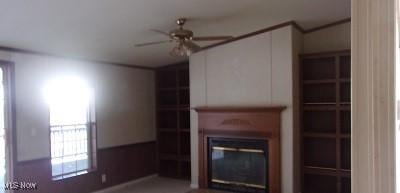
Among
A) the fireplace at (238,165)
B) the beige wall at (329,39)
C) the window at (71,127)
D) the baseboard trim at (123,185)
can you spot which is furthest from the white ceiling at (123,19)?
the baseboard trim at (123,185)

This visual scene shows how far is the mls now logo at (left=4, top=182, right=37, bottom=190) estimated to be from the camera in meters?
3.95

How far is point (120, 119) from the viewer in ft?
18.4

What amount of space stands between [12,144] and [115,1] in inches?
93.7

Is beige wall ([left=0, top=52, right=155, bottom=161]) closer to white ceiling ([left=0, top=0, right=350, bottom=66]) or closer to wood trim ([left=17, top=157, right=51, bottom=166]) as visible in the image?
wood trim ([left=17, top=157, right=51, bottom=166])

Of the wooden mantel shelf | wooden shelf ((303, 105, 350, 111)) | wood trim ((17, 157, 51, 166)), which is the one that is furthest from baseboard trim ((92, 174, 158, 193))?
wooden shelf ((303, 105, 350, 111))

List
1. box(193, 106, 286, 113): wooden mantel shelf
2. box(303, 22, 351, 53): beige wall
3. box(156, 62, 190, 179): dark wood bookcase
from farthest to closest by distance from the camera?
box(156, 62, 190, 179): dark wood bookcase, box(303, 22, 351, 53): beige wall, box(193, 106, 286, 113): wooden mantel shelf

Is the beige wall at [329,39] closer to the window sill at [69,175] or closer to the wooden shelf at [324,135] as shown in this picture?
the wooden shelf at [324,135]

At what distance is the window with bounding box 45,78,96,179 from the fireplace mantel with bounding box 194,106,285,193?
1.79 metres

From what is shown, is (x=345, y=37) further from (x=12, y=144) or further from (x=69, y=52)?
(x=12, y=144)

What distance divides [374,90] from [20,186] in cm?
439

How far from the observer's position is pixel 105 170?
5262 millimetres

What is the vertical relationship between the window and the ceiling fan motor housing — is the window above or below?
below

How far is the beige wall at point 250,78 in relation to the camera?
445 centimetres

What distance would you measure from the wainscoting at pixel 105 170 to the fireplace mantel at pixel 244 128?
4.53ft
